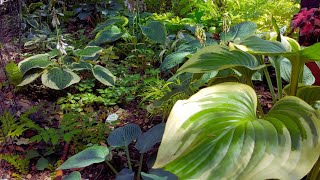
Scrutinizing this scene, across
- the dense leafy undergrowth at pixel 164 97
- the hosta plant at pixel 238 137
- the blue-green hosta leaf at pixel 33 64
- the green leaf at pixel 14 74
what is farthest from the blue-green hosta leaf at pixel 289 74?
the green leaf at pixel 14 74

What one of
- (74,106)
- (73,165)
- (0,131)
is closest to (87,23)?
(74,106)

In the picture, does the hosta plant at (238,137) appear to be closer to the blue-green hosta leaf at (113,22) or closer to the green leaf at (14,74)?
the green leaf at (14,74)

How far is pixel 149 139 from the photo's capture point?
1796 mm

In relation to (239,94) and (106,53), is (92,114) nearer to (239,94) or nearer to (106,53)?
(106,53)

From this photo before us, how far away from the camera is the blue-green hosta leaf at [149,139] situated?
5.81ft

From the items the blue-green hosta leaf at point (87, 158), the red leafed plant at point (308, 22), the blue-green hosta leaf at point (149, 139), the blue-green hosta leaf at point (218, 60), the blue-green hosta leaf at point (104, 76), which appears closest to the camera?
the blue-green hosta leaf at point (218, 60)

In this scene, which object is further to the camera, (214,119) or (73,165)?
(73,165)

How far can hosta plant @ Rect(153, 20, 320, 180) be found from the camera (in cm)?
104

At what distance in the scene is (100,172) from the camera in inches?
77.9

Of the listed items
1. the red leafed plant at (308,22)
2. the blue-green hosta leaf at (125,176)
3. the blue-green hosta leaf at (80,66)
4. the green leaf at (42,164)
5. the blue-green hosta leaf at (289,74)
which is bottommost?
the green leaf at (42,164)

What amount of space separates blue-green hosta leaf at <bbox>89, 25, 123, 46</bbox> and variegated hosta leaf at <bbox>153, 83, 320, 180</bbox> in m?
1.83

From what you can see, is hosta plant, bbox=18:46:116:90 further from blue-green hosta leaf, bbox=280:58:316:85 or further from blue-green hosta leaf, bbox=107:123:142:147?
blue-green hosta leaf, bbox=280:58:316:85

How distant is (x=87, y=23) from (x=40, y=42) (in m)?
0.73

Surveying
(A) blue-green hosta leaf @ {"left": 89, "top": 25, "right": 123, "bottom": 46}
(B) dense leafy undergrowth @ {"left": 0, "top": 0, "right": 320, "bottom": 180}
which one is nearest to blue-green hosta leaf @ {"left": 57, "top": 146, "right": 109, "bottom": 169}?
(B) dense leafy undergrowth @ {"left": 0, "top": 0, "right": 320, "bottom": 180}
